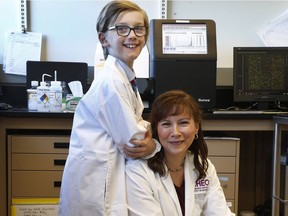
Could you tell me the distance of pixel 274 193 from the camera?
175 cm

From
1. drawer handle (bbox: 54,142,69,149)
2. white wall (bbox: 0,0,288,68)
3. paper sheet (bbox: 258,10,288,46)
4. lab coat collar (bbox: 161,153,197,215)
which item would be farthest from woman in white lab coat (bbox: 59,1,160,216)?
paper sheet (bbox: 258,10,288,46)

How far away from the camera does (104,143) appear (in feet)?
3.53

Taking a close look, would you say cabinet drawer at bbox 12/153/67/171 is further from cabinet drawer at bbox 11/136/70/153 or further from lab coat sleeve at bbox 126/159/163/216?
lab coat sleeve at bbox 126/159/163/216

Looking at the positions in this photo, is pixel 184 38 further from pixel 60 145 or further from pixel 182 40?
pixel 60 145

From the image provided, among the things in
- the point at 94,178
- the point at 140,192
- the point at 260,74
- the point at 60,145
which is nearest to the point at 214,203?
the point at 140,192

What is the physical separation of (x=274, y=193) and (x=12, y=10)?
6.32 feet

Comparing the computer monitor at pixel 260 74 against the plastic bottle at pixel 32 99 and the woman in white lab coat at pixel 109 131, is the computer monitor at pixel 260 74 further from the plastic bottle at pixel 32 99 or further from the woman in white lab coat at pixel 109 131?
the plastic bottle at pixel 32 99

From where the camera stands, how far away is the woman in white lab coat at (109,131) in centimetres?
105

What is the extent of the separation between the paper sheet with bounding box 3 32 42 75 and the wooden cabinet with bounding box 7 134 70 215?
656 millimetres

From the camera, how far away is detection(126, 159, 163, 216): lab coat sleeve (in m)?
1.06

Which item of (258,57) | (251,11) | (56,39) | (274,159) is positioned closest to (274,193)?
(274,159)

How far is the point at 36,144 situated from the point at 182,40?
96cm

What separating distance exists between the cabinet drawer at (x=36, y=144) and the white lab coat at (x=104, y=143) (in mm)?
574

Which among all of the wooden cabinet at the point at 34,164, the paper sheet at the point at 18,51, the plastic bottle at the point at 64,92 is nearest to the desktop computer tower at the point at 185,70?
the plastic bottle at the point at 64,92
